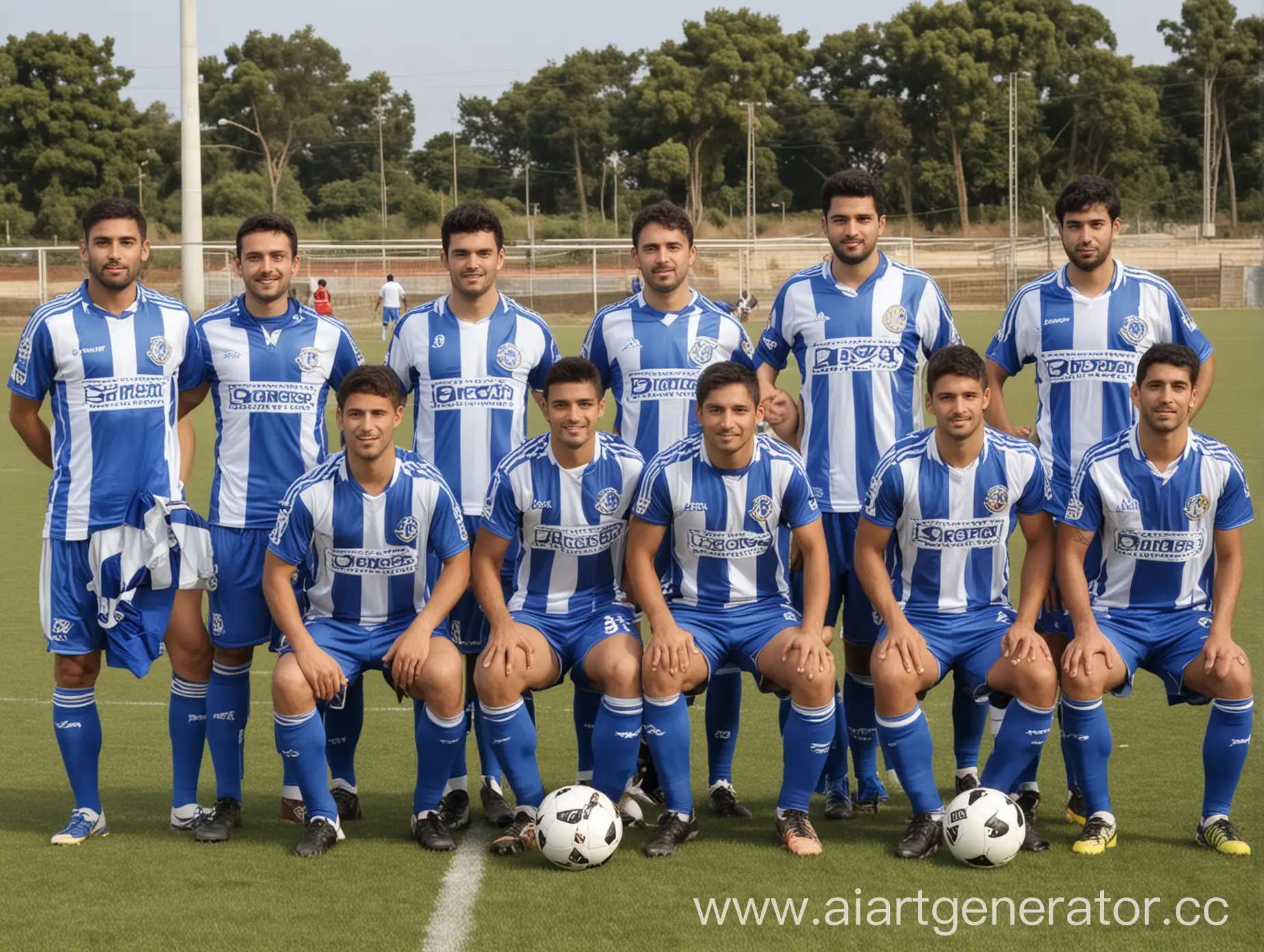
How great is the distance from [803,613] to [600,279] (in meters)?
35.9

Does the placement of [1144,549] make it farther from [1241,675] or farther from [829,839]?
[829,839]

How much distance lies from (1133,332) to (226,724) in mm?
3225

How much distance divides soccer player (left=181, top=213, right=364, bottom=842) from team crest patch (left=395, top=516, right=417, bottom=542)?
1.55ft

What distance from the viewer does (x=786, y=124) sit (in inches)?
2397

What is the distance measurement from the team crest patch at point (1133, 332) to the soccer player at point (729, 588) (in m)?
1.20

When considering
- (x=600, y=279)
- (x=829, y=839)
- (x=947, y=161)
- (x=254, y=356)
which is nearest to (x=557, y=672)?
(x=829, y=839)

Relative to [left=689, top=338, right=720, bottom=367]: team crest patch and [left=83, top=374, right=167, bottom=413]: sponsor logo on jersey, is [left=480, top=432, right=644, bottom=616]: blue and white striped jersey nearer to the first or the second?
[left=689, top=338, right=720, bottom=367]: team crest patch

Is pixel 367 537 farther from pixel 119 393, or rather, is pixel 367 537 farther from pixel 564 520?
pixel 119 393

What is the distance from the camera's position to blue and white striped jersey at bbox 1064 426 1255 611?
4539 mm

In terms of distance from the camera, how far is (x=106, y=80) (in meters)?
48.9

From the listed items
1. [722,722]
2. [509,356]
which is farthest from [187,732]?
[722,722]

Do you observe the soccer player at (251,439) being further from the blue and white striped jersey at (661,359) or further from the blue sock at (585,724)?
the blue and white striped jersey at (661,359)

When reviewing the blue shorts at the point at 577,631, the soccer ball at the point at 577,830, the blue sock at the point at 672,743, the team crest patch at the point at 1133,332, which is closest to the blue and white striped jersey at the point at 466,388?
the blue shorts at the point at 577,631

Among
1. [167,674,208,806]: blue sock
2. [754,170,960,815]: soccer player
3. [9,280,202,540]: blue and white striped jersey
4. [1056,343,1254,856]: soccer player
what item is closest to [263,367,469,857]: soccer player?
[167,674,208,806]: blue sock
